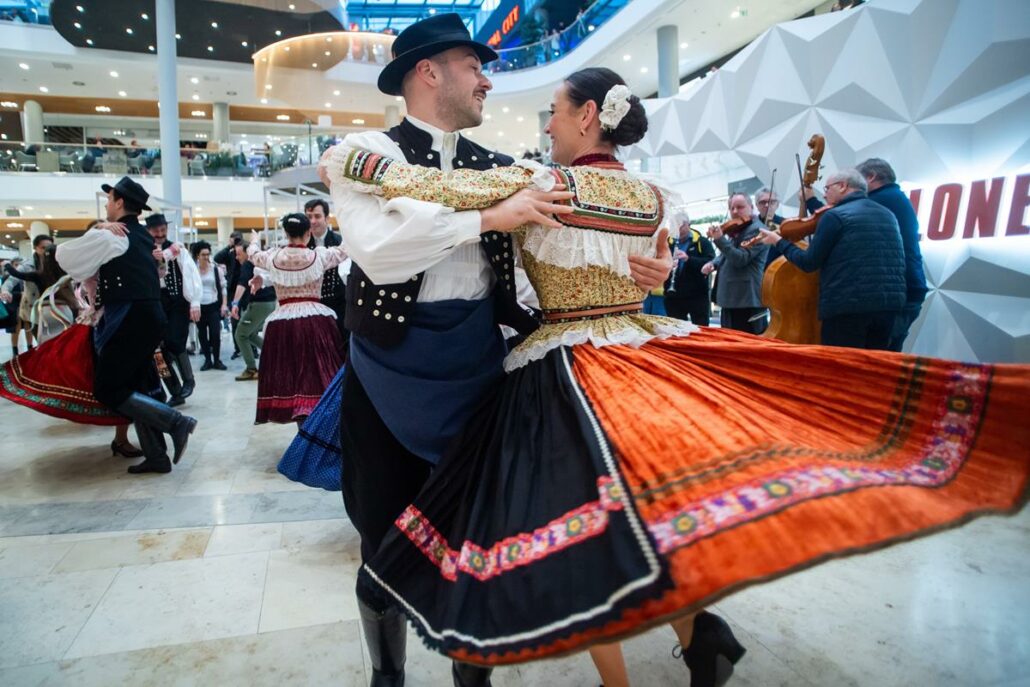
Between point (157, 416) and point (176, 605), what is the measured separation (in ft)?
5.35

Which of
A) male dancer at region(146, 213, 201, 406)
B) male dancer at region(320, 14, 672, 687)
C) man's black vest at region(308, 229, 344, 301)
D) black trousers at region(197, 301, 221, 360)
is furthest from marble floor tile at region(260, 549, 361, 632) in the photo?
black trousers at region(197, 301, 221, 360)

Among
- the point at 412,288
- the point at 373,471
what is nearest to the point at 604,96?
the point at 412,288

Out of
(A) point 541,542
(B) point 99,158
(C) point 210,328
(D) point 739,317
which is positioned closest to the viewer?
(A) point 541,542

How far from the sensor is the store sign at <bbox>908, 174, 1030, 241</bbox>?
4098mm

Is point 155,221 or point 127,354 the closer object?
point 127,354

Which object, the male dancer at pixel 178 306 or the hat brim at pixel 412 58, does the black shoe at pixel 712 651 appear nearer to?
the hat brim at pixel 412 58

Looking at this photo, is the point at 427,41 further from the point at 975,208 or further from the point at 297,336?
the point at 975,208

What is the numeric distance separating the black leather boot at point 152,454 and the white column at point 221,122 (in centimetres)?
2192

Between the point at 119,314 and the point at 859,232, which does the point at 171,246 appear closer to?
the point at 119,314

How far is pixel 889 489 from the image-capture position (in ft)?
2.76

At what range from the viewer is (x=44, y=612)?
1.95 metres

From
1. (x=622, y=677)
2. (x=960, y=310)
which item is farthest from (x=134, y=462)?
(x=960, y=310)

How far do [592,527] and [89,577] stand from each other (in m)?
2.22

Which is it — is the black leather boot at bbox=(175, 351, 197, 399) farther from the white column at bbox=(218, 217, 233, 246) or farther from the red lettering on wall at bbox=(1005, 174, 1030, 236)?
the white column at bbox=(218, 217, 233, 246)
